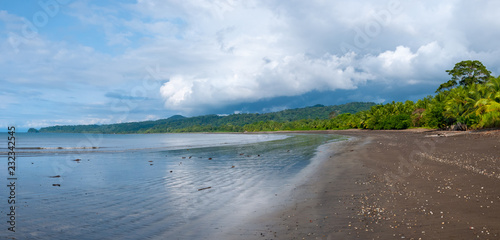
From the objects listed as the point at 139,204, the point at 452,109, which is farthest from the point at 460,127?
the point at 139,204

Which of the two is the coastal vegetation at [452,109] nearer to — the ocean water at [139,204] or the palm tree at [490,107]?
the palm tree at [490,107]

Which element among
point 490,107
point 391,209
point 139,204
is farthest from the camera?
point 490,107

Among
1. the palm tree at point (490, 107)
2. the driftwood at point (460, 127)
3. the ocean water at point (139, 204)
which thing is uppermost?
the palm tree at point (490, 107)

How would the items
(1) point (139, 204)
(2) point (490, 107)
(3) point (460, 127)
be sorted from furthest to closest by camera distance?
(3) point (460, 127), (2) point (490, 107), (1) point (139, 204)

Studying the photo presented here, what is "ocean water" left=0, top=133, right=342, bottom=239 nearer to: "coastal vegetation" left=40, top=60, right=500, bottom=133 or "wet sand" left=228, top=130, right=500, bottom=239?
"wet sand" left=228, top=130, right=500, bottom=239

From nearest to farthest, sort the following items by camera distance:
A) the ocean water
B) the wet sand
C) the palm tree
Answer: the wet sand < the ocean water < the palm tree

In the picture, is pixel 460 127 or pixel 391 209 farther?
pixel 460 127

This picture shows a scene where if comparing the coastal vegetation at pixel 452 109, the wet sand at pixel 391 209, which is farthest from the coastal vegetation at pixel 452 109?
the wet sand at pixel 391 209

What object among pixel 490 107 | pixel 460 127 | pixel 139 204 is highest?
pixel 490 107

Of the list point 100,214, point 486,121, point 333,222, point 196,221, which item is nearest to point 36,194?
point 100,214

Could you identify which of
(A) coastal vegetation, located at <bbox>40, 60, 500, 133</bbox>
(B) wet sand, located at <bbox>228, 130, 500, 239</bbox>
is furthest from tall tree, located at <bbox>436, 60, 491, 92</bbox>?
(B) wet sand, located at <bbox>228, 130, 500, 239</bbox>

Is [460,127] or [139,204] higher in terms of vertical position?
[460,127]

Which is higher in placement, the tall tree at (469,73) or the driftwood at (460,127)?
the tall tree at (469,73)

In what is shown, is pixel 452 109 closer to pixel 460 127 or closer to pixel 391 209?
pixel 460 127
